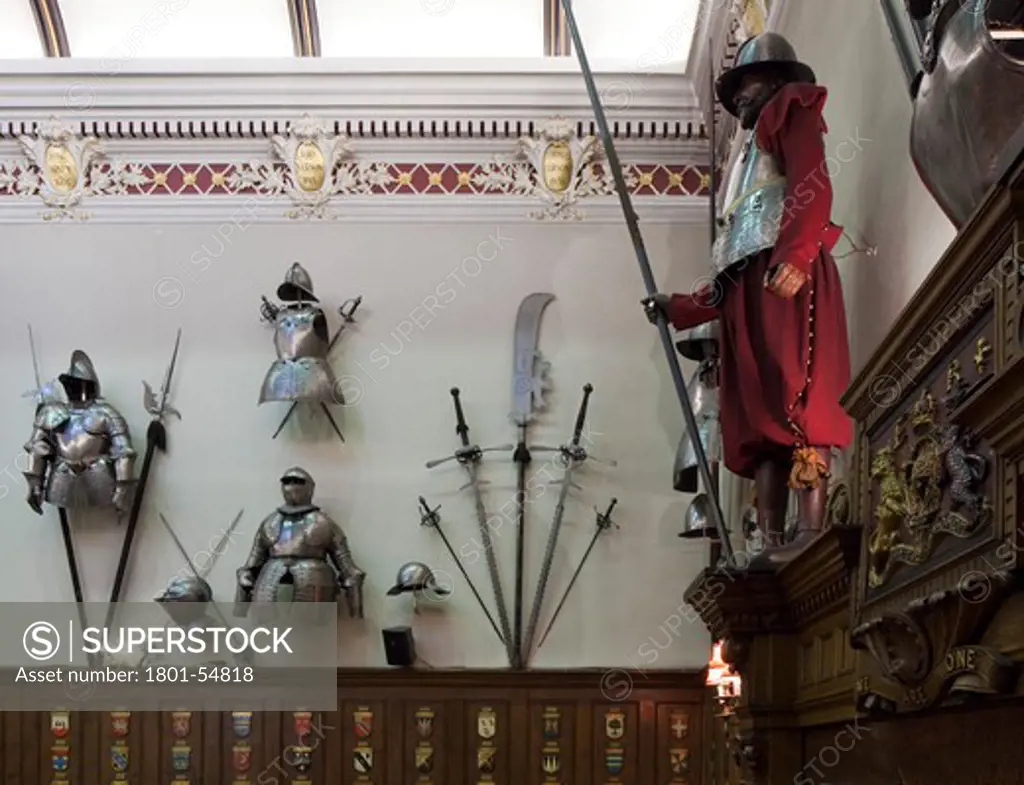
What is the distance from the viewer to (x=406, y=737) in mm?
5938

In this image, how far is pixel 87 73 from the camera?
648 centimetres

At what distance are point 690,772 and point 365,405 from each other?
7.58ft

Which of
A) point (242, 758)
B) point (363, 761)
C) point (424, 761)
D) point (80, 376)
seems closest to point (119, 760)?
point (242, 758)

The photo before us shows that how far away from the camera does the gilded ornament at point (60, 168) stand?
655 centimetres

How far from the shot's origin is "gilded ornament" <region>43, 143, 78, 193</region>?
21.5 feet

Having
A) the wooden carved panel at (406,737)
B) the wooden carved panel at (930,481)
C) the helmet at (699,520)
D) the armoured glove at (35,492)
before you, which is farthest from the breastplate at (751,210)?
the armoured glove at (35,492)

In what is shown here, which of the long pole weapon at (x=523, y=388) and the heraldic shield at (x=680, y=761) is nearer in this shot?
the heraldic shield at (x=680, y=761)

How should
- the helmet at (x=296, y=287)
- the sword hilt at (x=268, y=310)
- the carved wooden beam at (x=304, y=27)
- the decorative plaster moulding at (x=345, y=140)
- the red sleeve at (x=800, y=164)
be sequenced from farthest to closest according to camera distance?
the carved wooden beam at (x=304, y=27) → the decorative plaster moulding at (x=345, y=140) → the sword hilt at (x=268, y=310) → the helmet at (x=296, y=287) → the red sleeve at (x=800, y=164)

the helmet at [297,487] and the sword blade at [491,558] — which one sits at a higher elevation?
the helmet at [297,487]

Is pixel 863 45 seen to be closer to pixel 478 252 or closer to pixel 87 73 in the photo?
pixel 478 252

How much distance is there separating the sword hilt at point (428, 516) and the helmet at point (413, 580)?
0.72ft

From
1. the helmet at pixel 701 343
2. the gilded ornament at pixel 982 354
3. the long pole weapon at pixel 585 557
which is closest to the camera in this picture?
the gilded ornament at pixel 982 354

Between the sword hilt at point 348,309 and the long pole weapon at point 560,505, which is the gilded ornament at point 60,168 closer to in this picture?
the sword hilt at point 348,309

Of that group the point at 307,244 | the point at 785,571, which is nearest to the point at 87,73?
the point at 307,244
